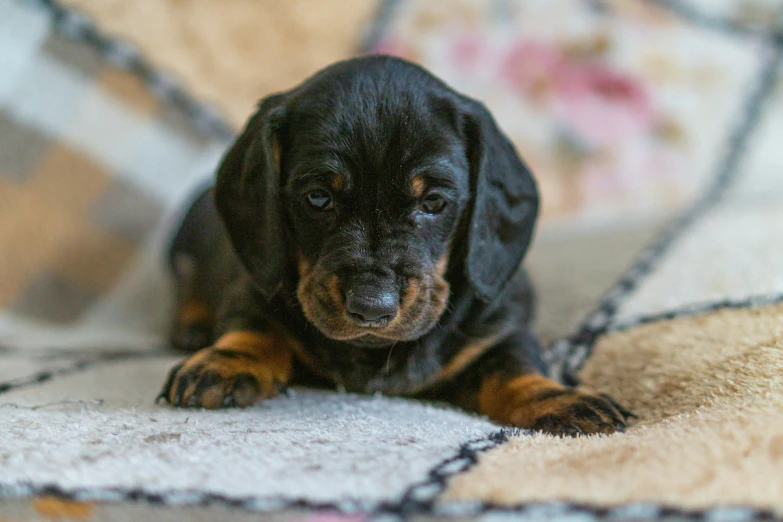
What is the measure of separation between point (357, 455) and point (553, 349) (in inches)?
51.7

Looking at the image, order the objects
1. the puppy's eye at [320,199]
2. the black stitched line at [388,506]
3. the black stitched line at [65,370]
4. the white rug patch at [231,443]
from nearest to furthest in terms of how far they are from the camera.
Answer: the black stitched line at [388,506] < the white rug patch at [231,443] < the puppy's eye at [320,199] < the black stitched line at [65,370]

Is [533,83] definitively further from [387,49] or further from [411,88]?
[411,88]

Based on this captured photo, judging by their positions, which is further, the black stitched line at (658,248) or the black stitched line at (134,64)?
the black stitched line at (134,64)

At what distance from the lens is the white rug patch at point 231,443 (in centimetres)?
135

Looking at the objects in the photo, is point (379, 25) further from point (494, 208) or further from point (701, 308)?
point (701, 308)

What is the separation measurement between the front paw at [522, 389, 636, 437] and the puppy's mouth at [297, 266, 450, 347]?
A: 0.37 meters

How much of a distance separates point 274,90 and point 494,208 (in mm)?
2421

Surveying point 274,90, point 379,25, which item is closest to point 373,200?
point 274,90

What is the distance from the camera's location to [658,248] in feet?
11.0

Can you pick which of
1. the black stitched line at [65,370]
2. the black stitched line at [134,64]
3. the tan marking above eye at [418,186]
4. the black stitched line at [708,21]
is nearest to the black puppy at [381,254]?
the tan marking above eye at [418,186]

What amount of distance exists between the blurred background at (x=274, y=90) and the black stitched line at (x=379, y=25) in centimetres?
1

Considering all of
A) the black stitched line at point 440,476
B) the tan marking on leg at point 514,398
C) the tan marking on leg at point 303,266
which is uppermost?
the tan marking on leg at point 303,266

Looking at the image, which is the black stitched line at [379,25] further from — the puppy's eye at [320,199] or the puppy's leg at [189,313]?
the puppy's eye at [320,199]

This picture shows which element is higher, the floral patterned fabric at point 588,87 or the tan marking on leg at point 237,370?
the floral patterned fabric at point 588,87
